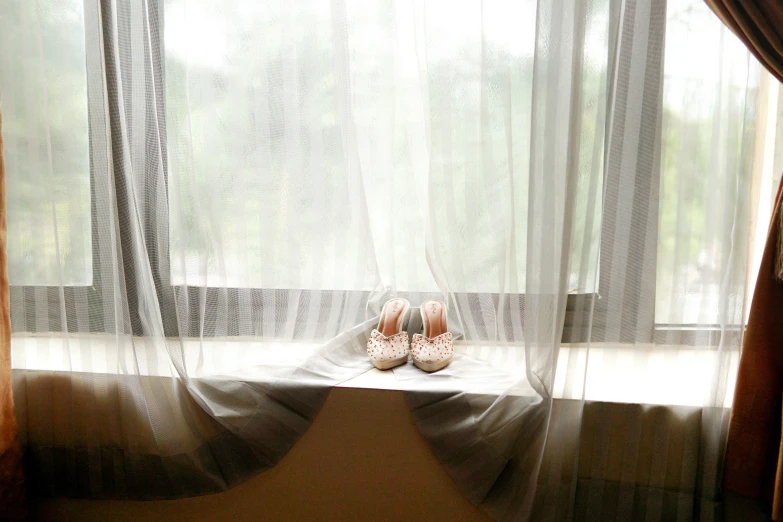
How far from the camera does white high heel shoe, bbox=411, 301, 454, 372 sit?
169 centimetres

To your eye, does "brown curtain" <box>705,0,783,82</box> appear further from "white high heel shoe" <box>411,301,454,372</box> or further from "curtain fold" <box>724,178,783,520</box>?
"white high heel shoe" <box>411,301,454,372</box>

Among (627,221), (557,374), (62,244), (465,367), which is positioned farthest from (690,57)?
(62,244)

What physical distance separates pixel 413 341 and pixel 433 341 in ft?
0.27

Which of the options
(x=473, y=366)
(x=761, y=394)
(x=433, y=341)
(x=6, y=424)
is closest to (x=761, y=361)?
(x=761, y=394)

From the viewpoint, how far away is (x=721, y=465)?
58.1 inches

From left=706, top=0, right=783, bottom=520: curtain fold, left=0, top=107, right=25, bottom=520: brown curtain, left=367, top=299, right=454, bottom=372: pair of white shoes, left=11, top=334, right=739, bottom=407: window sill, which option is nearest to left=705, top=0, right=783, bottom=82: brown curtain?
left=706, top=0, right=783, bottom=520: curtain fold

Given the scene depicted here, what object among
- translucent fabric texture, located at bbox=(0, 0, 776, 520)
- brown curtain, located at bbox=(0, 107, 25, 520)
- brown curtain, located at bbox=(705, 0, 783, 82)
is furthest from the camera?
→ brown curtain, located at bbox=(0, 107, 25, 520)

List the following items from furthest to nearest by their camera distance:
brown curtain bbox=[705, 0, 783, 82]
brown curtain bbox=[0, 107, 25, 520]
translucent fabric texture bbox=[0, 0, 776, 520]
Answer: brown curtain bbox=[0, 107, 25, 520] < translucent fabric texture bbox=[0, 0, 776, 520] < brown curtain bbox=[705, 0, 783, 82]

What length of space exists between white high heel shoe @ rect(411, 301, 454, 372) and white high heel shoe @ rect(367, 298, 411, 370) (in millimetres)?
38

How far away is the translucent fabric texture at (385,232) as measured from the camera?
4.81ft

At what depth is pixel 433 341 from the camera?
170 cm

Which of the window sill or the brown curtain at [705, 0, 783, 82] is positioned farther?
the window sill

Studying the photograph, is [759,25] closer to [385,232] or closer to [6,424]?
[385,232]

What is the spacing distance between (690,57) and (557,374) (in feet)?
2.69
